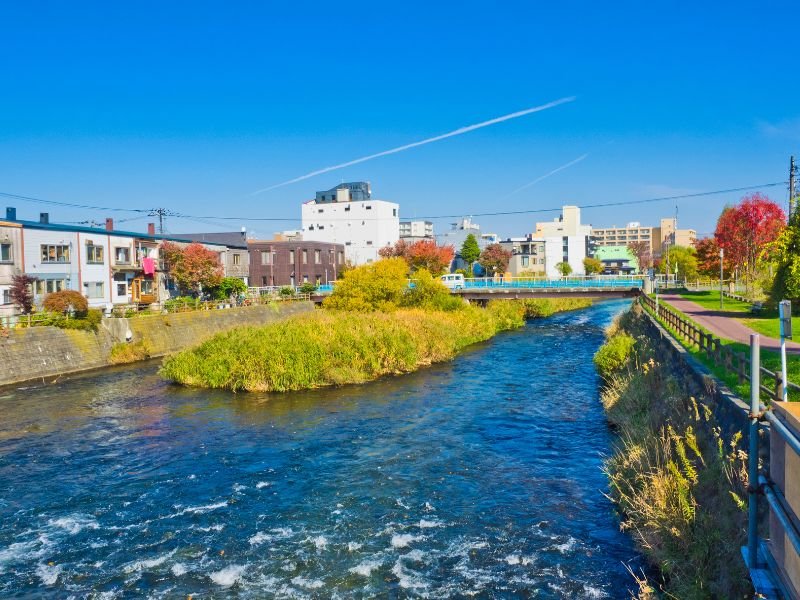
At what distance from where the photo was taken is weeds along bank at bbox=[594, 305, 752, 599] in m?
9.95

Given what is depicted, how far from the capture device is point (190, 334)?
46250 millimetres

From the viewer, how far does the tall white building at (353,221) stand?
115m

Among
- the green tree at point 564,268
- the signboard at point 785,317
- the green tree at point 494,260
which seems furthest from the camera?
the green tree at point 564,268

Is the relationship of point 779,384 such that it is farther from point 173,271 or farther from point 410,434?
point 173,271

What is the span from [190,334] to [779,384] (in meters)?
42.2

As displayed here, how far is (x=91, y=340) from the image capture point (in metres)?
38.5

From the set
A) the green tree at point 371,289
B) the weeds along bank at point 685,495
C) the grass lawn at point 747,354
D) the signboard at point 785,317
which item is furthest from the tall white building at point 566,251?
the signboard at point 785,317

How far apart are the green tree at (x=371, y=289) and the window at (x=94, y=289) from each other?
17.8 m

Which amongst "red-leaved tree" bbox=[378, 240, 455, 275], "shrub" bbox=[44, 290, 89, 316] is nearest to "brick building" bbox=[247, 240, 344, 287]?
"red-leaved tree" bbox=[378, 240, 455, 275]

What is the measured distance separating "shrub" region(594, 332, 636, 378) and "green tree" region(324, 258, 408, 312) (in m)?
22.8

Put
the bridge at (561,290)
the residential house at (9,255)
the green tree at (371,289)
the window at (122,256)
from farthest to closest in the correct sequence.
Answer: the bridge at (561,290)
the green tree at (371,289)
the window at (122,256)
the residential house at (9,255)

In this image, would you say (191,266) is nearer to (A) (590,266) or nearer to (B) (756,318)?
A: (B) (756,318)

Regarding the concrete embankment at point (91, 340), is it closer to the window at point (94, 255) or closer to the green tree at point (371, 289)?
the green tree at point (371, 289)

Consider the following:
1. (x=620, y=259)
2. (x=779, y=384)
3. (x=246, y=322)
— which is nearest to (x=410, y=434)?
(x=779, y=384)
